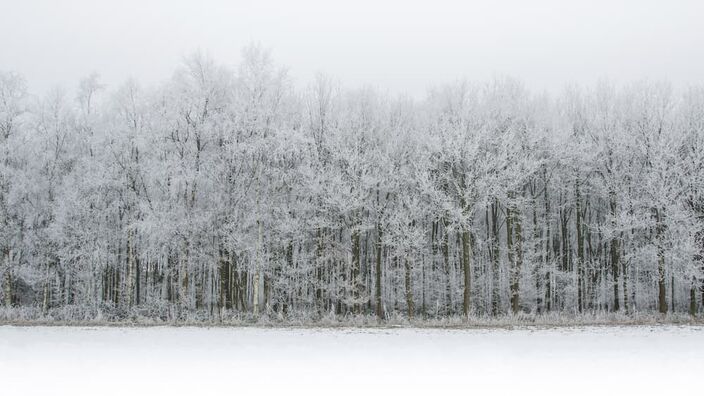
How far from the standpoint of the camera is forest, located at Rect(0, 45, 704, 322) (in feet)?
88.0

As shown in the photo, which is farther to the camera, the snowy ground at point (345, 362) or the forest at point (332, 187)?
the forest at point (332, 187)

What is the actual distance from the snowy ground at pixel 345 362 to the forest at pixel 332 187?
22.4ft

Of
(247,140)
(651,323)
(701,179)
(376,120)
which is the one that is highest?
(376,120)

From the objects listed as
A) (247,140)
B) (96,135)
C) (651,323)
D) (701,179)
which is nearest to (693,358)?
(651,323)

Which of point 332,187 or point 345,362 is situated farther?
point 332,187

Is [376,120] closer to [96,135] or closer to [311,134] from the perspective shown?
[311,134]

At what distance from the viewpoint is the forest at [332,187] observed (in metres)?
26.8

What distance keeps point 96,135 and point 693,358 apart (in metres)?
32.2

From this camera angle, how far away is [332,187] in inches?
1067

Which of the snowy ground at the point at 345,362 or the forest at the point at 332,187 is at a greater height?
the forest at the point at 332,187

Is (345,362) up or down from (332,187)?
down

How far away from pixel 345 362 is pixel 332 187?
576 inches

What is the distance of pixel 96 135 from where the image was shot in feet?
111

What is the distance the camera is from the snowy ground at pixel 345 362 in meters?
9.98
